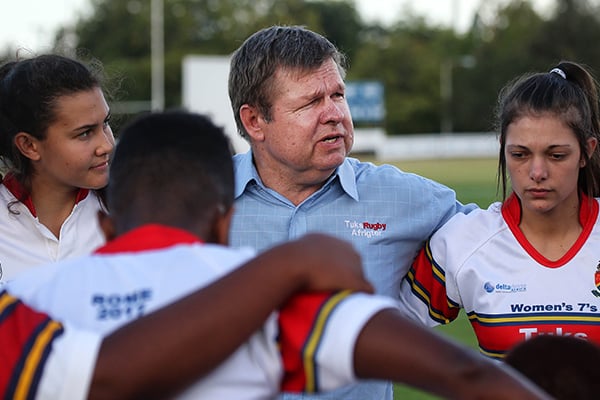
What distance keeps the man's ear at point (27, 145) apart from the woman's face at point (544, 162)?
1.86 metres

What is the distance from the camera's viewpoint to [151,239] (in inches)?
66.8

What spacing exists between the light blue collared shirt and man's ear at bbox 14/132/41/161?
2.73 feet

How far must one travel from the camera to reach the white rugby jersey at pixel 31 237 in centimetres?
347

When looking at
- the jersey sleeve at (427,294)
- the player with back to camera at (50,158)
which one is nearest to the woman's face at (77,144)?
the player with back to camera at (50,158)

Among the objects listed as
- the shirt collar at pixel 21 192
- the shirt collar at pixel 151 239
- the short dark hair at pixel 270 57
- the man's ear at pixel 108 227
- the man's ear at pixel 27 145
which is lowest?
the shirt collar at pixel 21 192

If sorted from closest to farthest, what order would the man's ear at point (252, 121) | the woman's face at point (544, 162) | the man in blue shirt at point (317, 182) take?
the woman's face at point (544, 162)
the man in blue shirt at point (317, 182)
the man's ear at point (252, 121)

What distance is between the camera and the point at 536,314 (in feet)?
10.8

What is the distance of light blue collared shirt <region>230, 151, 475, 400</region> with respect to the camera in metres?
3.55

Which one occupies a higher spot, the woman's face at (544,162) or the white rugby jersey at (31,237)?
the woman's face at (544,162)

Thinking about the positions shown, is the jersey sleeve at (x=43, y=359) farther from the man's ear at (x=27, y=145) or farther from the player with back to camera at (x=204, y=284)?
the man's ear at (x=27, y=145)

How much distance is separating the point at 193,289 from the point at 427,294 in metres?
2.04

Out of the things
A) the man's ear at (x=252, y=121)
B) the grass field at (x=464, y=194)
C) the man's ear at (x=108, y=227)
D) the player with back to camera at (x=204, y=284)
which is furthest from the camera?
the grass field at (x=464, y=194)

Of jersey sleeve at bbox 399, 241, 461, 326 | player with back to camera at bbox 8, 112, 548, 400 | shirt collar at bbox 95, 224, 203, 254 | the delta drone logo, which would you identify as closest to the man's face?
jersey sleeve at bbox 399, 241, 461, 326

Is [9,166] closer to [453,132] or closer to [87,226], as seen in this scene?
[87,226]
